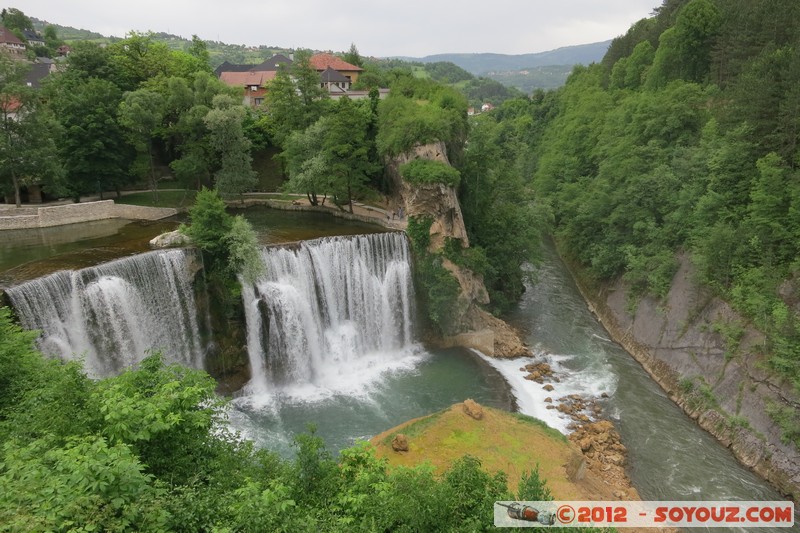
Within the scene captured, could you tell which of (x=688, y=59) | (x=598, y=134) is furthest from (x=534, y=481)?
(x=688, y=59)

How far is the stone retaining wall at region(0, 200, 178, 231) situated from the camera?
2856cm

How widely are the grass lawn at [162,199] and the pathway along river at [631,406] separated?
24224mm

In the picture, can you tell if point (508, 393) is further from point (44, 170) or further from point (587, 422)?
point (44, 170)

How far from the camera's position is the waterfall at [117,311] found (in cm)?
1948

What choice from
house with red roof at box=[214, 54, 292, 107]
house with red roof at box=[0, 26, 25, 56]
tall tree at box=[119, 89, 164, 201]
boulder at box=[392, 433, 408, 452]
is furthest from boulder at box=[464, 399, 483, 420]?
house with red roof at box=[0, 26, 25, 56]

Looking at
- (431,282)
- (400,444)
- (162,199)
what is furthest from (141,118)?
(400,444)

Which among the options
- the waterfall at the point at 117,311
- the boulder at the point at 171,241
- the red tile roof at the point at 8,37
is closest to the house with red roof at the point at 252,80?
the boulder at the point at 171,241

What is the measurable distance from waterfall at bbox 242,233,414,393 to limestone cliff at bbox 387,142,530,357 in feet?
7.24

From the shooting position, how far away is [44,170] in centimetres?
2956

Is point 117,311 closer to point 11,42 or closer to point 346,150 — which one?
point 346,150

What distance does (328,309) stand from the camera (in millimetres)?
27203

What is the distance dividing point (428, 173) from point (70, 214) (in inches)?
832

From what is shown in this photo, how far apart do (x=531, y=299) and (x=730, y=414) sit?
15.8 metres

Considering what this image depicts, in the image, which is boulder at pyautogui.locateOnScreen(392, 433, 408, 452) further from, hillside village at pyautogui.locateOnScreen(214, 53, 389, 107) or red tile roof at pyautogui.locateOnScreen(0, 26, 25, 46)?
red tile roof at pyautogui.locateOnScreen(0, 26, 25, 46)
